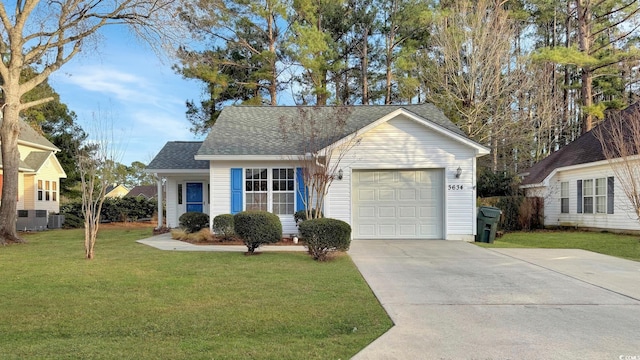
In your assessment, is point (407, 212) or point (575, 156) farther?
point (575, 156)

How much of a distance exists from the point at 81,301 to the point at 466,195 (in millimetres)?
10841

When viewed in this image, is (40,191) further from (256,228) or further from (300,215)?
(256,228)

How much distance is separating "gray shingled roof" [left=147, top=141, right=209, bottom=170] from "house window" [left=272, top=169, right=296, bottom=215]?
12.5 ft

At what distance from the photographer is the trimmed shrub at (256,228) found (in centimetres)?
988

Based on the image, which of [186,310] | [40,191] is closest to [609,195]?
[186,310]

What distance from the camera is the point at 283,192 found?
1391cm

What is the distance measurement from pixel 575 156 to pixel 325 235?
15.0 meters

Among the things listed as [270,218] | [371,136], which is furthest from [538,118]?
[270,218]

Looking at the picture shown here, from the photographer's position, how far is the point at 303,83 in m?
26.7

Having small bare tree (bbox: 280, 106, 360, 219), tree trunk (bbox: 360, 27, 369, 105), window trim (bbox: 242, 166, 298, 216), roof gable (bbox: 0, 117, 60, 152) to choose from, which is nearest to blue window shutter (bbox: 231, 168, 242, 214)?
window trim (bbox: 242, 166, 298, 216)

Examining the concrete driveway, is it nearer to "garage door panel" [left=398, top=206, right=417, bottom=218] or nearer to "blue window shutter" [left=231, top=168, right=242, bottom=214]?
"garage door panel" [left=398, top=206, right=417, bottom=218]

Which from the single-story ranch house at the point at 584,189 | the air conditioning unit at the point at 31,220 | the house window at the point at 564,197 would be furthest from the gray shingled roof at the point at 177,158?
the house window at the point at 564,197

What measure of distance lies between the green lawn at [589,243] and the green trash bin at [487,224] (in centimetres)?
28

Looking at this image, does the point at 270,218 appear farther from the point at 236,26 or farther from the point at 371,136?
the point at 236,26
